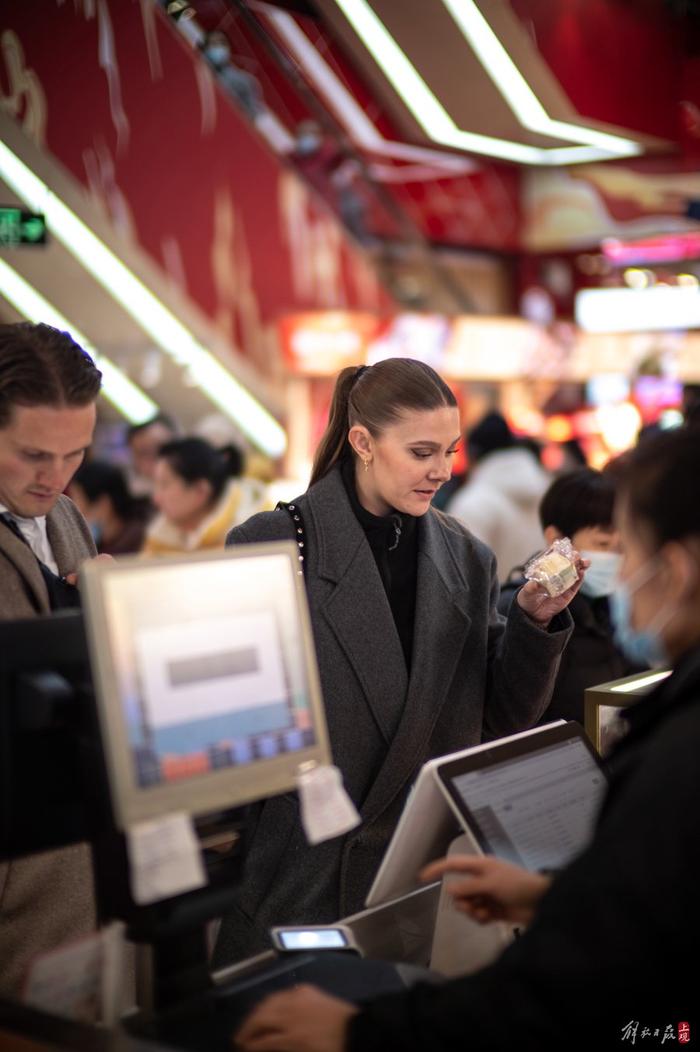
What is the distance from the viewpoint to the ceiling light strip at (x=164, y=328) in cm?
819

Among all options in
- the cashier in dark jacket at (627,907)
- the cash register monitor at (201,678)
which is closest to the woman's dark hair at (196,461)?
the cash register monitor at (201,678)

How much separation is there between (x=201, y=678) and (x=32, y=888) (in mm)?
743

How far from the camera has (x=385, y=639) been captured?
8.70ft

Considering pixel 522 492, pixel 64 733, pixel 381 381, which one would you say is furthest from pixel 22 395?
pixel 522 492

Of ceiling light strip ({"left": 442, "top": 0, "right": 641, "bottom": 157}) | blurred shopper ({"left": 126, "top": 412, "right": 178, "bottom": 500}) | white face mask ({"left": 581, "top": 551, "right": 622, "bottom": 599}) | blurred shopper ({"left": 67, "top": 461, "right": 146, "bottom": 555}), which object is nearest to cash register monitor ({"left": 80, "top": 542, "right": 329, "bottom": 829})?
white face mask ({"left": 581, "top": 551, "right": 622, "bottom": 599})

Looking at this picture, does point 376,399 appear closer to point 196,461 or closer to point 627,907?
point 627,907

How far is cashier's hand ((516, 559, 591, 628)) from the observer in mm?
2643

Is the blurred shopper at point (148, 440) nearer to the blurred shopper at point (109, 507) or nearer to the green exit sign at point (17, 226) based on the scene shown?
the blurred shopper at point (109, 507)

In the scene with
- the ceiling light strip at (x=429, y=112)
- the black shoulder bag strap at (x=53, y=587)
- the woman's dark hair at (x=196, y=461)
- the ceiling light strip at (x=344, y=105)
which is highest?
the ceiling light strip at (x=344, y=105)

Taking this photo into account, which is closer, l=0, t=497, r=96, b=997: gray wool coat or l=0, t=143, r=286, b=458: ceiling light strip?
l=0, t=497, r=96, b=997: gray wool coat

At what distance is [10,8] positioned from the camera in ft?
16.1

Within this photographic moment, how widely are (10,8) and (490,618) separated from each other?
138 inches

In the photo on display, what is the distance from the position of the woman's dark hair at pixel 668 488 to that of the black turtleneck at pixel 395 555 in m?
1.15

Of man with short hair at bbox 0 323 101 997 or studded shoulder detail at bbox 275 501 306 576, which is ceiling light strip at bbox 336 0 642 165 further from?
man with short hair at bbox 0 323 101 997
